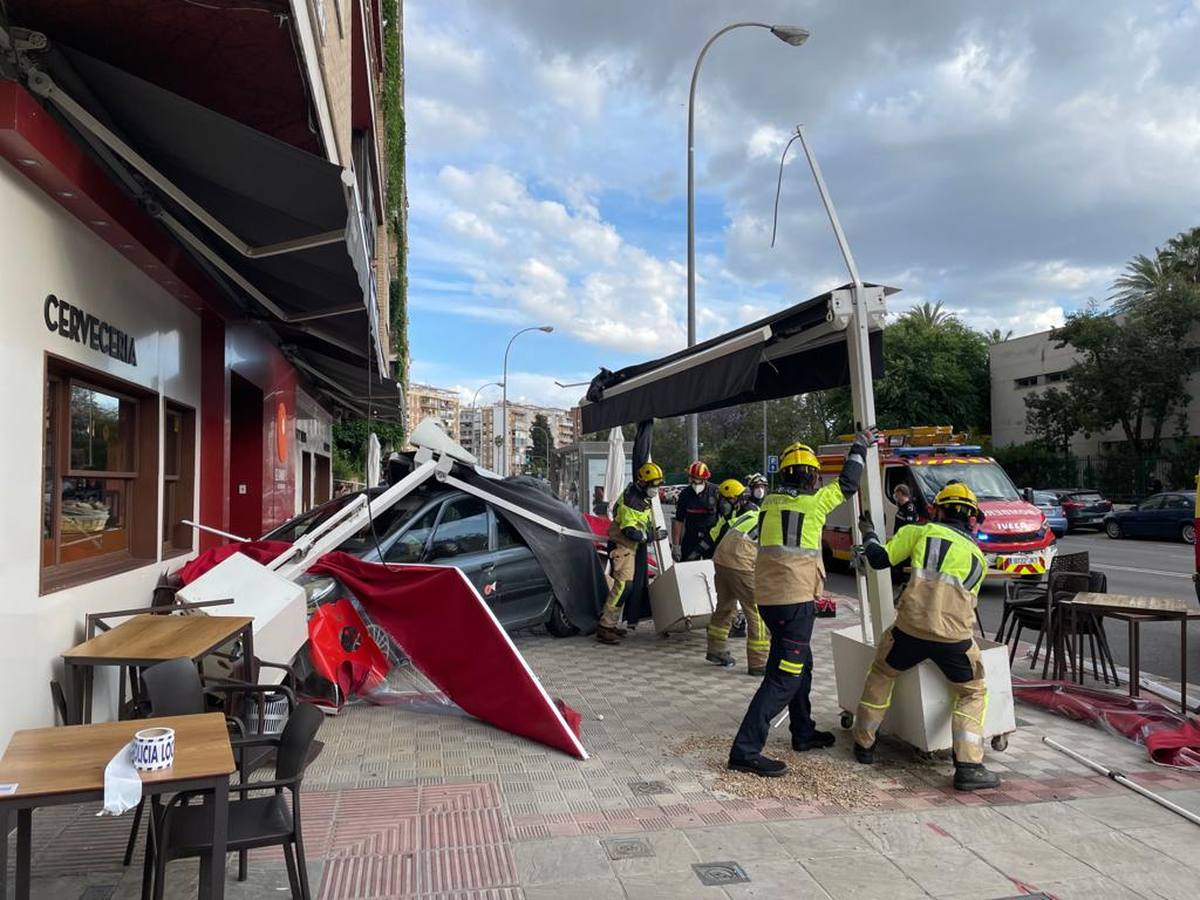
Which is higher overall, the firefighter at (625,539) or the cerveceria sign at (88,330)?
the cerveceria sign at (88,330)

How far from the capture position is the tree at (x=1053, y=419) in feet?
116

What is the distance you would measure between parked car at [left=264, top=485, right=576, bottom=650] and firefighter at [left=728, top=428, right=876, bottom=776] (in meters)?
3.42

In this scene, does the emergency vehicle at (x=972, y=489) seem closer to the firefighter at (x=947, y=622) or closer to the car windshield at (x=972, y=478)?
the car windshield at (x=972, y=478)

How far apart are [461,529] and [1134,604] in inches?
219

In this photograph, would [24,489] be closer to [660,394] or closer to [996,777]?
[660,394]

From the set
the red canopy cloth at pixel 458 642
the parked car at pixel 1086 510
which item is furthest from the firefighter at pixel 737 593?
the parked car at pixel 1086 510

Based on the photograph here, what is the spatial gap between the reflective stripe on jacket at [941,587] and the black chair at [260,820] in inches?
127

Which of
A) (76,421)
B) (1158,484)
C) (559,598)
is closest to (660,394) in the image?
(559,598)

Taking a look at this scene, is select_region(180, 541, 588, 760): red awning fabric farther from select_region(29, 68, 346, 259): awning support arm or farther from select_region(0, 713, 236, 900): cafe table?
select_region(0, 713, 236, 900): cafe table

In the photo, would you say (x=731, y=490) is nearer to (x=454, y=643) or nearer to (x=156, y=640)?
(x=454, y=643)

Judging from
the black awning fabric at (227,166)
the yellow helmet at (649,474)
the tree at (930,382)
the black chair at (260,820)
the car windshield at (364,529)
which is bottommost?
the black chair at (260,820)

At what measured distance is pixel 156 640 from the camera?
4.52 meters

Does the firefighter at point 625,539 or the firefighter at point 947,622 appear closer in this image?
the firefighter at point 947,622

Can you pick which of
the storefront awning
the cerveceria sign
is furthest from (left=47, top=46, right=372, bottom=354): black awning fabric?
the cerveceria sign
